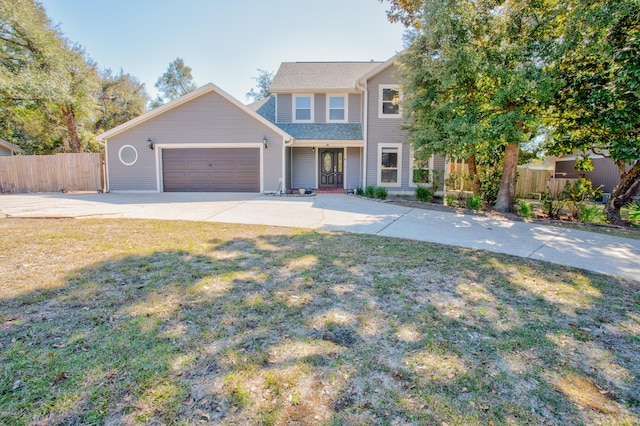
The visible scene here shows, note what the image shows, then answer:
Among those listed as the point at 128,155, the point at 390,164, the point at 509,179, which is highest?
the point at 128,155

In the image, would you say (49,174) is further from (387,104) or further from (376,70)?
(387,104)

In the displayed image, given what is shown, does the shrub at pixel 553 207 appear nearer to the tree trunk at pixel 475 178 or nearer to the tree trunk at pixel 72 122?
the tree trunk at pixel 475 178

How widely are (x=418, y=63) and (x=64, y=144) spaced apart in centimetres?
2889

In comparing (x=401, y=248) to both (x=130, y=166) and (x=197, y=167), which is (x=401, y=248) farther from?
(x=130, y=166)

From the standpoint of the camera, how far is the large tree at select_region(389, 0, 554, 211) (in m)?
8.05

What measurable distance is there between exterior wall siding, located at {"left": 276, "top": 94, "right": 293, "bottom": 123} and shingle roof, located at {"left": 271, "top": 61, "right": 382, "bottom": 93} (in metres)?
0.44

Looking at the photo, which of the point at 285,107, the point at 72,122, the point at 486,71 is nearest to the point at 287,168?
the point at 285,107

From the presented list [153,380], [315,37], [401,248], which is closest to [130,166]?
[315,37]

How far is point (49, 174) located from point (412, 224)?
55.7ft

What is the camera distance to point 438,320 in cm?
294

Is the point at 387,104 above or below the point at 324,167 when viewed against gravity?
above

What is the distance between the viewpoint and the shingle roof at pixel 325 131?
48.4 ft

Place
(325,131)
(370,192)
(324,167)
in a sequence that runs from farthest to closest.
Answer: (324,167) < (325,131) < (370,192)

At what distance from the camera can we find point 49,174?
15.0 m
